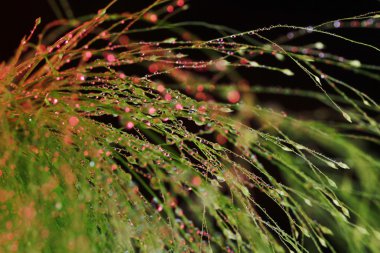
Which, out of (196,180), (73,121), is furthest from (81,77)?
(196,180)

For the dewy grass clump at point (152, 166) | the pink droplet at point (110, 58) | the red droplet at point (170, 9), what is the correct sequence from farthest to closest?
the red droplet at point (170, 9), the pink droplet at point (110, 58), the dewy grass clump at point (152, 166)

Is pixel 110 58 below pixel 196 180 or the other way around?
the other way around

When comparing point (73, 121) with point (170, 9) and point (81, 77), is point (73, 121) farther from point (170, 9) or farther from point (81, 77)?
point (170, 9)

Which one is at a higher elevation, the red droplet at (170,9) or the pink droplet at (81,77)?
the pink droplet at (81,77)

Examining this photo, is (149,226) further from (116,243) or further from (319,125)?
(319,125)

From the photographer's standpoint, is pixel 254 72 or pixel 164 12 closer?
pixel 164 12

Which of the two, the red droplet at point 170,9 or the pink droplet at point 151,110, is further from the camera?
the red droplet at point 170,9

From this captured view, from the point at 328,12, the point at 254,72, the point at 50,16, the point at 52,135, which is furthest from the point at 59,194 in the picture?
the point at 328,12

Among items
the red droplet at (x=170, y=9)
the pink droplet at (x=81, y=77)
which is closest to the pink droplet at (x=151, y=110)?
the pink droplet at (x=81, y=77)

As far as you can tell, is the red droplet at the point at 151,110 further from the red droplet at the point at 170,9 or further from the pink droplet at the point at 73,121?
the red droplet at the point at 170,9

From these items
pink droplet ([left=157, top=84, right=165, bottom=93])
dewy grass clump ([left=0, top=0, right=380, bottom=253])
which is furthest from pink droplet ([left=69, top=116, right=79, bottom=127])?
pink droplet ([left=157, top=84, right=165, bottom=93])

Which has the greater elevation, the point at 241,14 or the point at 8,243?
the point at 8,243
